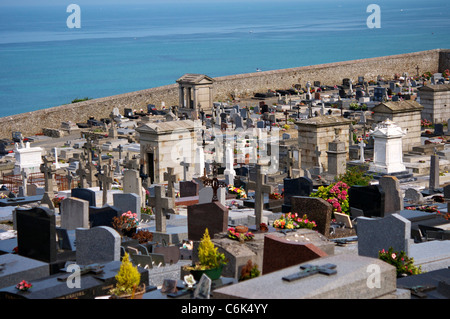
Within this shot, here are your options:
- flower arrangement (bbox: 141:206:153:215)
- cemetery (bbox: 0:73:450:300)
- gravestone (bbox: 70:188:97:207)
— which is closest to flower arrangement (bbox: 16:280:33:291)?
cemetery (bbox: 0:73:450:300)

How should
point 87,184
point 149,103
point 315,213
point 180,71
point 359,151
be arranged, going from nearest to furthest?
1. point 315,213
2. point 87,184
3. point 359,151
4. point 149,103
5. point 180,71

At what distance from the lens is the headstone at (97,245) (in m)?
13.9

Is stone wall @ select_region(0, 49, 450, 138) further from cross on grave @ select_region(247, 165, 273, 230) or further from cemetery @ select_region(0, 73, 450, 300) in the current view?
cross on grave @ select_region(247, 165, 273, 230)

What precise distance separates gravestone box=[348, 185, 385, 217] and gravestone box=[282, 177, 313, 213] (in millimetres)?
1673

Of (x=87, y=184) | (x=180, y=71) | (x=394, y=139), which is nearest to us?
(x=87, y=184)

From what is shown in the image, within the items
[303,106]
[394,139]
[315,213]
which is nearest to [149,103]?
[303,106]

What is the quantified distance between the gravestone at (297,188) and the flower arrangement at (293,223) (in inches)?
130

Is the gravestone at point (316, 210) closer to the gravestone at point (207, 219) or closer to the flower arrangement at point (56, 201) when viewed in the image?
the gravestone at point (207, 219)

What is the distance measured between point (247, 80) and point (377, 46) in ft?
376

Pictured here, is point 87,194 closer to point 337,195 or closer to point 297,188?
point 297,188

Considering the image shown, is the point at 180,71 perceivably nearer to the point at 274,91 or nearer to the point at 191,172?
the point at 274,91

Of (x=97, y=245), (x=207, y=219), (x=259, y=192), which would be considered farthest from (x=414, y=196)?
(x=97, y=245)

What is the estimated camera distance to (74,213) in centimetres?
1762

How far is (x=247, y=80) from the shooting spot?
53875mm
